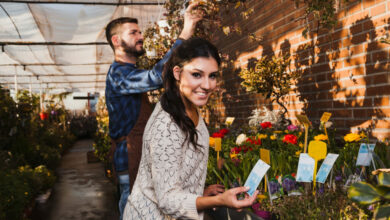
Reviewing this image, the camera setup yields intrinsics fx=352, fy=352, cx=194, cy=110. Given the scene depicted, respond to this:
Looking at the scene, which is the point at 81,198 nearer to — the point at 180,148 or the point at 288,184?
the point at 288,184

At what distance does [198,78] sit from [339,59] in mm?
2094

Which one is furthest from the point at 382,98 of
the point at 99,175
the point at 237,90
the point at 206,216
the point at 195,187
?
the point at 99,175

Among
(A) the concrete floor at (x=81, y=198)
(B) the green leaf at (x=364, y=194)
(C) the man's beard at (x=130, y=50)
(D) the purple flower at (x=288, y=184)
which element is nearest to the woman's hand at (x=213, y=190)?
(D) the purple flower at (x=288, y=184)

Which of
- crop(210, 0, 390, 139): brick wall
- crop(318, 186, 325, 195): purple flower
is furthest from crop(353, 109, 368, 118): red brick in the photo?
crop(318, 186, 325, 195): purple flower

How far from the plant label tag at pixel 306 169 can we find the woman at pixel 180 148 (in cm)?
44

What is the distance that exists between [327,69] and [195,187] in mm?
2250

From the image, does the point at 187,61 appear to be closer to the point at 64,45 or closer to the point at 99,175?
the point at 99,175

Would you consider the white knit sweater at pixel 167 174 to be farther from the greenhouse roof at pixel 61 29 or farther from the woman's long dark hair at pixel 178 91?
the greenhouse roof at pixel 61 29

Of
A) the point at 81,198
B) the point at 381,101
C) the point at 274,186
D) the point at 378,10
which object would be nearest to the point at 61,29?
the point at 81,198

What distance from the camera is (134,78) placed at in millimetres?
1831

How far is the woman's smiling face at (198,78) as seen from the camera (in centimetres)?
114

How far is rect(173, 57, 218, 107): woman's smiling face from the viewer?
1.14 meters

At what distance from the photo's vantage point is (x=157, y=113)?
3.68ft

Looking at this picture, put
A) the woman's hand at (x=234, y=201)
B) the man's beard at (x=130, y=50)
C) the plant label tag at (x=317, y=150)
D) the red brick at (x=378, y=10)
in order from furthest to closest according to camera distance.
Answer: the red brick at (x=378, y=10) < the man's beard at (x=130, y=50) < the plant label tag at (x=317, y=150) < the woman's hand at (x=234, y=201)
